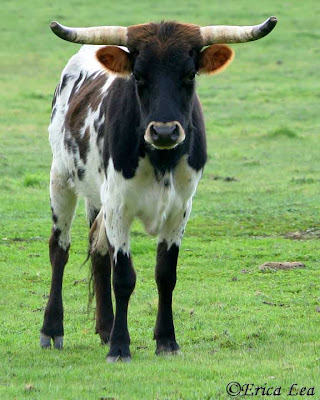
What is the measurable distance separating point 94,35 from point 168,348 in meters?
2.38

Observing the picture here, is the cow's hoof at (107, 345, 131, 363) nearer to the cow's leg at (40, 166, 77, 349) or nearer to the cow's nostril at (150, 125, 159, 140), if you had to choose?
the cow's leg at (40, 166, 77, 349)

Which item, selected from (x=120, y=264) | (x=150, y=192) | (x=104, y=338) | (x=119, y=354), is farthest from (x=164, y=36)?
(x=104, y=338)

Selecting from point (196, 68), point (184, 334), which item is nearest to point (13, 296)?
point (184, 334)

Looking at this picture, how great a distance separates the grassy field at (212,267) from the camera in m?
6.62

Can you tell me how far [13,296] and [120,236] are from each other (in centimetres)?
261

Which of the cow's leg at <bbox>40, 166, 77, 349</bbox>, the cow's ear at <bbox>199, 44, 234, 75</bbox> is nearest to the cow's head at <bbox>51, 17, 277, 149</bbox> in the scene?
the cow's ear at <bbox>199, 44, 234, 75</bbox>

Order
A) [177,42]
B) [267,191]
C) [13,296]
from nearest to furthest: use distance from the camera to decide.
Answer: [177,42] → [13,296] → [267,191]

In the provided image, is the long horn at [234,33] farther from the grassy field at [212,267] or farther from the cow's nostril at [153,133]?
the grassy field at [212,267]

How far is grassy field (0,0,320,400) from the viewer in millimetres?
6617

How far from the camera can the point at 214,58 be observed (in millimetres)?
7309

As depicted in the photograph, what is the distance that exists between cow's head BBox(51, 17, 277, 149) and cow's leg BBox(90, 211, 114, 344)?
1607mm

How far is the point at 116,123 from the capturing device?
7363mm

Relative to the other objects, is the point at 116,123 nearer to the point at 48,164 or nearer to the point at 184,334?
the point at 184,334

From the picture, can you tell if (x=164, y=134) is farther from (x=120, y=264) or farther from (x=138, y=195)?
(x=120, y=264)
